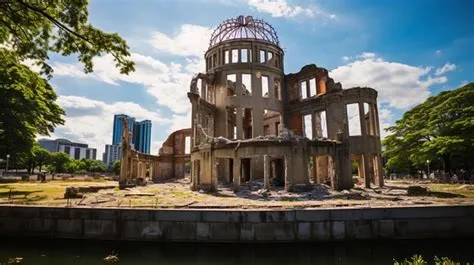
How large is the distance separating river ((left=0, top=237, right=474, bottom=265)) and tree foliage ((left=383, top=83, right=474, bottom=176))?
24.7m

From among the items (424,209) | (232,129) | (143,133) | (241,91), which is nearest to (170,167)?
(232,129)

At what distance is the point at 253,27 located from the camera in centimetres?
3312

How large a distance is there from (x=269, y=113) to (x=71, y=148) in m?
168

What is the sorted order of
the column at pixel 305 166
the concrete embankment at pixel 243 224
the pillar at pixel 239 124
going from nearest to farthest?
the concrete embankment at pixel 243 224, the column at pixel 305 166, the pillar at pixel 239 124

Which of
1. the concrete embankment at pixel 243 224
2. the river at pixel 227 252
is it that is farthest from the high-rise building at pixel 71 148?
the river at pixel 227 252

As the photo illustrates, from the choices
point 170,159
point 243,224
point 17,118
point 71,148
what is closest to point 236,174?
point 243,224

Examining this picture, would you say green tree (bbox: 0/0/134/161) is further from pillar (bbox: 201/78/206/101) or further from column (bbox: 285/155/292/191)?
pillar (bbox: 201/78/206/101)

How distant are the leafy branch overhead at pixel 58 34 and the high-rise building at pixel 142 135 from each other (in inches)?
5107

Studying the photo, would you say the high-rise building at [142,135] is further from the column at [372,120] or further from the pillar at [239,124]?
the column at [372,120]

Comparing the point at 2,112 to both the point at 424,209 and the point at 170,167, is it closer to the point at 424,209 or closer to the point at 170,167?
the point at 170,167

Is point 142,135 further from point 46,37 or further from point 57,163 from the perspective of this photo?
point 46,37

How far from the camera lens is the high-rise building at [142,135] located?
137 m

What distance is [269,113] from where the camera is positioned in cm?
3641

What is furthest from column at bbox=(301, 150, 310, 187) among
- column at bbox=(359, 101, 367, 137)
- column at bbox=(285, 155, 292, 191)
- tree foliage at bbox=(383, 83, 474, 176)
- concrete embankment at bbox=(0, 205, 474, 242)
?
tree foliage at bbox=(383, 83, 474, 176)
